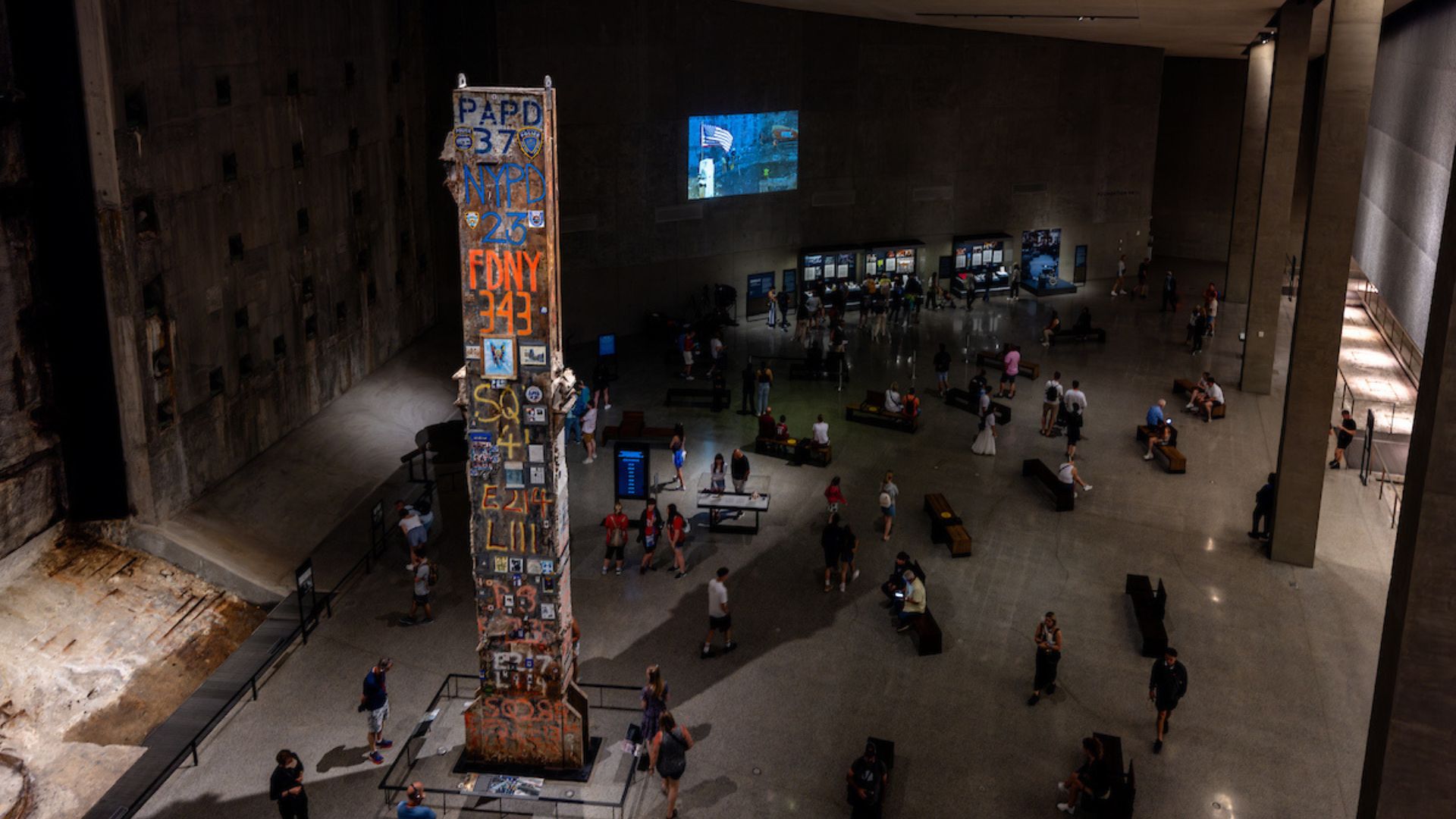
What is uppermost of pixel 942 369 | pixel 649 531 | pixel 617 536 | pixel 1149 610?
pixel 942 369

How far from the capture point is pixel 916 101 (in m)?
36.8

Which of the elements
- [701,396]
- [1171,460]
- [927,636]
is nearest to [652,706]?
[927,636]

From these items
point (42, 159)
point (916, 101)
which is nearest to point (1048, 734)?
point (42, 159)

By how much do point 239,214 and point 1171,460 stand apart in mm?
17474

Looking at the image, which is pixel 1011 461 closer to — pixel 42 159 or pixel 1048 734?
pixel 1048 734

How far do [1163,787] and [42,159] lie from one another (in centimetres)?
1626

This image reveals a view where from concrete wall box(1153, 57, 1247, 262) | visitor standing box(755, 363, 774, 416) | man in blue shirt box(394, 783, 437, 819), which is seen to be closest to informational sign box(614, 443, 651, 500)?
visitor standing box(755, 363, 774, 416)

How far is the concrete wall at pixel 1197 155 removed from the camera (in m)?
45.8

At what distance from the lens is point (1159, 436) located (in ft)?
80.9

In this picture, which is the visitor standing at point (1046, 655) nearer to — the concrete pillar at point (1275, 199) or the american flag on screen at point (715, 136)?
the concrete pillar at point (1275, 199)

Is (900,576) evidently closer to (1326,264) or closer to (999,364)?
(1326,264)

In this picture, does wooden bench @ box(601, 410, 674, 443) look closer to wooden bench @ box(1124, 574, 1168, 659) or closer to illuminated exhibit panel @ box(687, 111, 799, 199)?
wooden bench @ box(1124, 574, 1168, 659)

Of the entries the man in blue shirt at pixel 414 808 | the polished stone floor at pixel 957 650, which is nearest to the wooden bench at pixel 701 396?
the polished stone floor at pixel 957 650

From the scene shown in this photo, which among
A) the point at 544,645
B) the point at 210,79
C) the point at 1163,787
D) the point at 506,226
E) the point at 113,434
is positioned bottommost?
the point at 1163,787
